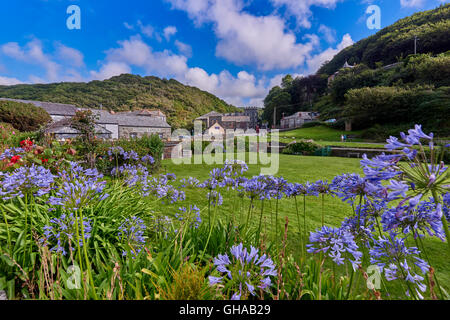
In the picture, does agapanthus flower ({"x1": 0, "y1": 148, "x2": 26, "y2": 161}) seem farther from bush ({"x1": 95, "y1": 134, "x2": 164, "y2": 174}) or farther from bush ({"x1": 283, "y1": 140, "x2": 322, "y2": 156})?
bush ({"x1": 283, "y1": 140, "x2": 322, "y2": 156})

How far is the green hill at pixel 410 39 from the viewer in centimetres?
4506

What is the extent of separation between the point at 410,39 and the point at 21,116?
7711cm

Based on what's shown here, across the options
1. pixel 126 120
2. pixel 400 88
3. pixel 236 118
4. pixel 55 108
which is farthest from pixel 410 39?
pixel 55 108

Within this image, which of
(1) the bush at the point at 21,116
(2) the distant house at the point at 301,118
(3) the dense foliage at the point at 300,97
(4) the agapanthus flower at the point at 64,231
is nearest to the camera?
(4) the agapanthus flower at the point at 64,231

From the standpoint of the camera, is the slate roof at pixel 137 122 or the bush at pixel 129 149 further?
the slate roof at pixel 137 122

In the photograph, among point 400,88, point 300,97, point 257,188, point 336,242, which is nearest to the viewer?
point 336,242

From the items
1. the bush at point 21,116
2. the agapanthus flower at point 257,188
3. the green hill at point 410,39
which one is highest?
the green hill at point 410,39

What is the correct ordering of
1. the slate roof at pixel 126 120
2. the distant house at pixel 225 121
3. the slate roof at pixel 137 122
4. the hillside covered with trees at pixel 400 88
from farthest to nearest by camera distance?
the distant house at pixel 225 121
the slate roof at pixel 137 122
the slate roof at pixel 126 120
the hillside covered with trees at pixel 400 88

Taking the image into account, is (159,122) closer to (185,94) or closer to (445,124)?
(445,124)

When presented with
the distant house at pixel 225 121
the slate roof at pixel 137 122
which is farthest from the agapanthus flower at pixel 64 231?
Answer: the distant house at pixel 225 121

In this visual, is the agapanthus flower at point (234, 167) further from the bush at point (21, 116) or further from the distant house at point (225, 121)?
the distant house at point (225, 121)

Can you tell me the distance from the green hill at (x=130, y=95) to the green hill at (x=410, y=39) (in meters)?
61.7

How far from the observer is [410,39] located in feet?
164

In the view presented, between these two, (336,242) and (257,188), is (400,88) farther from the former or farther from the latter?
(336,242)
